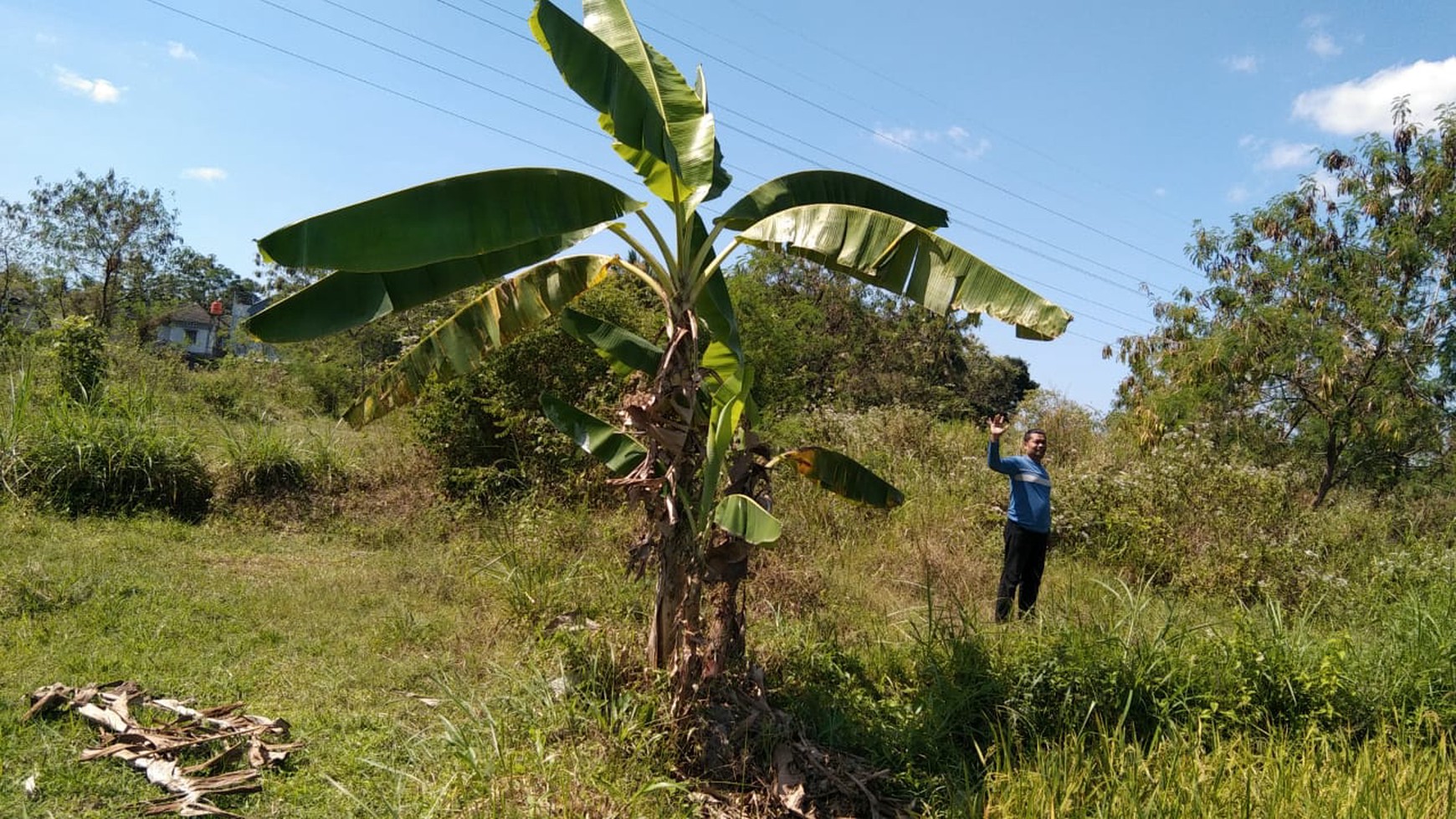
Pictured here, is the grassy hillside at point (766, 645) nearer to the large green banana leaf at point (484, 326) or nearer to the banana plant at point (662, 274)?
the banana plant at point (662, 274)

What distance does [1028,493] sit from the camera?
6801mm

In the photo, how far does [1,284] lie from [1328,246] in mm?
32455

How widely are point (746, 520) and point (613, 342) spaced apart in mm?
1476

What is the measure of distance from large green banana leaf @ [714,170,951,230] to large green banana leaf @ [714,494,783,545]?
155 cm

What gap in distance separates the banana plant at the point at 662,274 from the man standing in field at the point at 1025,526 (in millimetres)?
2146

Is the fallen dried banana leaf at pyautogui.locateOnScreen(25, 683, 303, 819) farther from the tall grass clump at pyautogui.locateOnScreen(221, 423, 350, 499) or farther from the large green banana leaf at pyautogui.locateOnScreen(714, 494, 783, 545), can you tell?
the tall grass clump at pyautogui.locateOnScreen(221, 423, 350, 499)

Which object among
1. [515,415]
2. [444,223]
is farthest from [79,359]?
[444,223]

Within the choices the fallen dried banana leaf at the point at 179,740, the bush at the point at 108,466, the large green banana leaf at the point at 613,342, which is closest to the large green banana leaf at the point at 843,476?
the large green banana leaf at the point at 613,342

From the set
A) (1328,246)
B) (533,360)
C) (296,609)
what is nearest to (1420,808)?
(296,609)

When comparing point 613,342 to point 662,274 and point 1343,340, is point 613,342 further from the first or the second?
point 1343,340

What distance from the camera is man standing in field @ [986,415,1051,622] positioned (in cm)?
677

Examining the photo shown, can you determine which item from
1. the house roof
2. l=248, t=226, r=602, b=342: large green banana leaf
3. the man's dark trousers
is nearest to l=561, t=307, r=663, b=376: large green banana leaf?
l=248, t=226, r=602, b=342: large green banana leaf

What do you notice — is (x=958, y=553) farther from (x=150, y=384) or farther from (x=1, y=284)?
(x=1, y=284)

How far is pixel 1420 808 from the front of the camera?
13.3 feet
